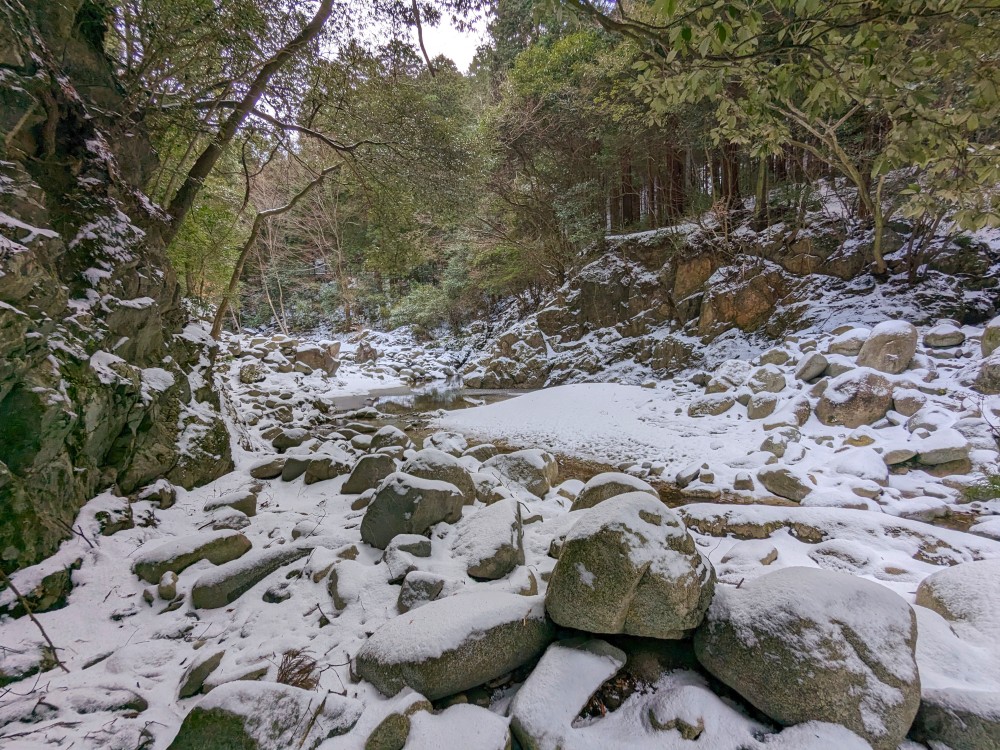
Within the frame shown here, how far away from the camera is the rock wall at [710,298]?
6637 mm

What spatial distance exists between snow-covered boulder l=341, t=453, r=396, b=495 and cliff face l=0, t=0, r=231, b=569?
1341 mm

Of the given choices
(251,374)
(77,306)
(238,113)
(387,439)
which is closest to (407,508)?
(387,439)

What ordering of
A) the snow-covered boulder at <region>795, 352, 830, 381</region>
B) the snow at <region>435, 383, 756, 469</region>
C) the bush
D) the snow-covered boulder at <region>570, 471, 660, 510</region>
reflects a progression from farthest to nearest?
the bush, the snow-covered boulder at <region>795, 352, 830, 381</region>, the snow at <region>435, 383, 756, 469</region>, the snow-covered boulder at <region>570, 471, 660, 510</region>

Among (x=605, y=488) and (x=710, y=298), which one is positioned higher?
(x=710, y=298)

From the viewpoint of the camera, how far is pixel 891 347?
5.44 metres

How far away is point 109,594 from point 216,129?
16.9 ft

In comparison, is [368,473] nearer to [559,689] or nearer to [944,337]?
[559,689]

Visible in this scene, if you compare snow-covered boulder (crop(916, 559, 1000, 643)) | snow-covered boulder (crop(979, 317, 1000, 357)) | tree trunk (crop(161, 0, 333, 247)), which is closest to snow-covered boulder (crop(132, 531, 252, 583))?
tree trunk (crop(161, 0, 333, 247))

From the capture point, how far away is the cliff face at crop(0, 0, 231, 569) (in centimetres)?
224

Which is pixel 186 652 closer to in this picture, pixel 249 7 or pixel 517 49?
pixel 249 7

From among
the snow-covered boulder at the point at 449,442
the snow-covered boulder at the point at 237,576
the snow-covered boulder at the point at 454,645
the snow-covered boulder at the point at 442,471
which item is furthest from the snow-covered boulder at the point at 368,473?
the snow-covered boulder at the point at 454,645

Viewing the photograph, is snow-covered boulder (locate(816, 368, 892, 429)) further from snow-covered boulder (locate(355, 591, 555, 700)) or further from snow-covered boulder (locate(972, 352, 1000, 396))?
snow-covered boulder (locate(355, 591, 555, 700))

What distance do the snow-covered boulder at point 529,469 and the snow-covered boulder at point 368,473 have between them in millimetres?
1191

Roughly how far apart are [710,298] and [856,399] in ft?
15.8
